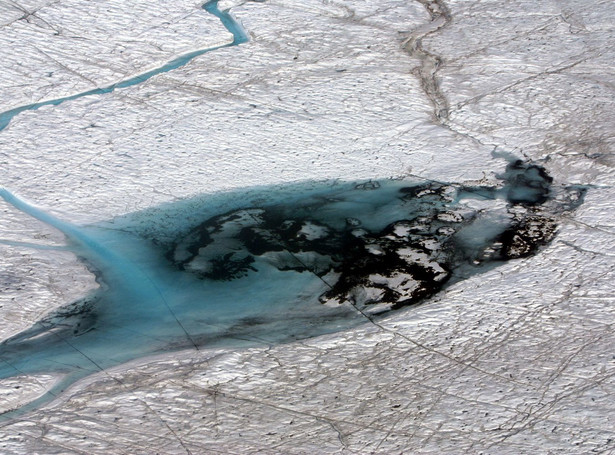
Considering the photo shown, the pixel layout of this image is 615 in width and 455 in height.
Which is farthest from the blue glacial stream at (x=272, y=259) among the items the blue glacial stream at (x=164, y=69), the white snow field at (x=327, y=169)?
the blue glacial stream at (x=164, y=69)

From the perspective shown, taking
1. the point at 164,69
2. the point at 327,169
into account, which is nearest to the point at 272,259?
the point at 327,169

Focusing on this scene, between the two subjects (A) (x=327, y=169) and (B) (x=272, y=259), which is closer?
(B) (x=272, y=259)

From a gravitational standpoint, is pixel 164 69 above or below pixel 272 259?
above

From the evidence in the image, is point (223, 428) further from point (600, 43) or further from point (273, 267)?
point (600, 43)

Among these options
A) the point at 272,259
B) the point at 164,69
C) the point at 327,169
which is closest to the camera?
the point at 272,259

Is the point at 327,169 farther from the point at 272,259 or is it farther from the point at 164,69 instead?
the point at 164,69

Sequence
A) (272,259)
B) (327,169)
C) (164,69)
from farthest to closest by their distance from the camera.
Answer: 1. (164,69)
2. (327,169)
3. (272,259)

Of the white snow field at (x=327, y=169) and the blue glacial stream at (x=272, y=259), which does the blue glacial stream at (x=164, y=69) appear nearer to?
the white snow field at (x=327, y=169)

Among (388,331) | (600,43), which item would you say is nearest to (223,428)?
(388,331)
